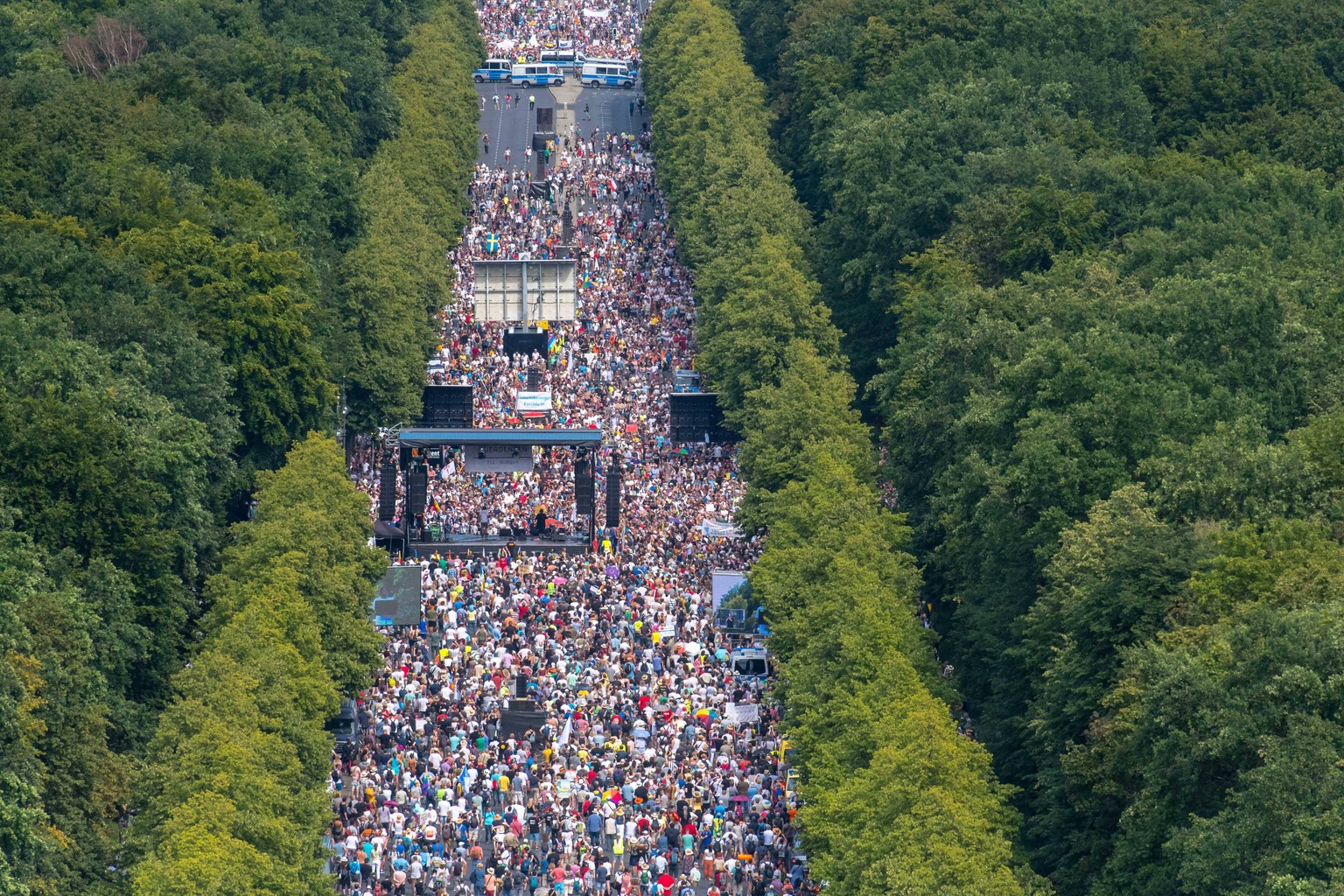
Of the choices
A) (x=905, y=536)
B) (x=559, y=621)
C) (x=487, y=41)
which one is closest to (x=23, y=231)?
(x=559, y=621)

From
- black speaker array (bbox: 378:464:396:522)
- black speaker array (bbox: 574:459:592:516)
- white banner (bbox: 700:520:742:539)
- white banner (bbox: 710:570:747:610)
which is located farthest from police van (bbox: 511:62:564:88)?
white banner (bbox: 710:570:747:610)

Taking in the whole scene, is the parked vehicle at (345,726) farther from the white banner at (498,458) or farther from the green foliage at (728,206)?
the green foliage at (728,206)

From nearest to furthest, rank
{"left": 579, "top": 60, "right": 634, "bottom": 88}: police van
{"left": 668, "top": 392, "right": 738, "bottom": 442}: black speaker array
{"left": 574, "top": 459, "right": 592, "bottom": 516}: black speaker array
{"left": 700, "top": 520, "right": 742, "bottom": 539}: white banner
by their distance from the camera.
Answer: {"left": 700, "top": 520, "right": 742, "bottom": 539}: white banner
{"left": 574, "top": 459, "right": 592, "bottom": 516}: black speaker array
{"left": 668, "top": 392, "right": 738, "bottom": 442}: black speaker array
{"left": 579, "top": 60, "right": 634, "bottom": 88}: police van

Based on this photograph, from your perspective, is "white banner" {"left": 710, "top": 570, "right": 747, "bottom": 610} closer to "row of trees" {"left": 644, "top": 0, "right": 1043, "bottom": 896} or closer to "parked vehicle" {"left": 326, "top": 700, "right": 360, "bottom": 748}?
"row of trees" {"left": 644, "top": 0, "right": 1043, "bottom": 896}

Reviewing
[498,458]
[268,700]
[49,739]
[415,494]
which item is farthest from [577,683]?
[498,458]

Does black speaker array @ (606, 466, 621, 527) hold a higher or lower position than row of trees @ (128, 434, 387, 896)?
higher

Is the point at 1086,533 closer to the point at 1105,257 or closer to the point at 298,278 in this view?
the point at 1105,257
